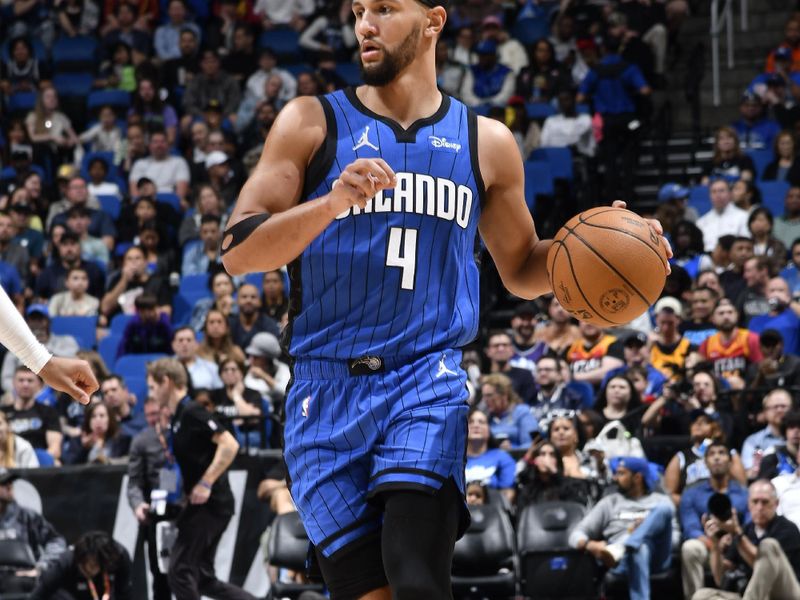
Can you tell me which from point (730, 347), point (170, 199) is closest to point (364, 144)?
point (730, 347)

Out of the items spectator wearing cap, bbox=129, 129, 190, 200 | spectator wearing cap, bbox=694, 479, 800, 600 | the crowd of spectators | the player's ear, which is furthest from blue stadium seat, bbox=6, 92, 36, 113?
the player's ear

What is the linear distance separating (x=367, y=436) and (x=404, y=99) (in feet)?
3.49

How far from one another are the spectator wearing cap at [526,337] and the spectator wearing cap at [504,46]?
5491 mm

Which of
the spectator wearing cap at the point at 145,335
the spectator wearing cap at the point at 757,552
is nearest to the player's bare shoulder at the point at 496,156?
the spectator wearing cap at the point at 757,552

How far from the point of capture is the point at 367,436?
4.15m

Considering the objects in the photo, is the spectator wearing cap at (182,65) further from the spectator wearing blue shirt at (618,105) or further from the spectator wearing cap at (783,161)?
the spectator wearing cap at (783,161)

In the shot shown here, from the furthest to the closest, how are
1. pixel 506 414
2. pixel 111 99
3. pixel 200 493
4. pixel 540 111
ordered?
pixel 111 99 → pixel 540 111 → pixel 506 414 → pixel 200 493

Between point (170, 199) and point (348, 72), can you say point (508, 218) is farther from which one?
point (348, 72)

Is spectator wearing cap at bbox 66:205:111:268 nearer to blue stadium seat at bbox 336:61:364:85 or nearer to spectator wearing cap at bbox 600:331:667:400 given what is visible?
blue stadium seat at bbox 336:61:364:85

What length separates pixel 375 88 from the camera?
4473 mm

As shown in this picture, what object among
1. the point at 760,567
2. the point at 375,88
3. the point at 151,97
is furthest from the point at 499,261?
the point at 151,97

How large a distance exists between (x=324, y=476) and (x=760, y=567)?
236 inches

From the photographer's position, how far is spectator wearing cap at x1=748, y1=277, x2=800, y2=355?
12445mm

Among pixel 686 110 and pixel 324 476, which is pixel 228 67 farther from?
pixel 324 476
